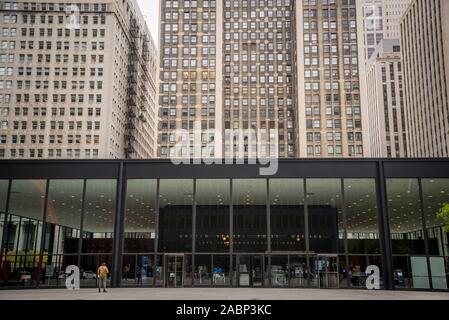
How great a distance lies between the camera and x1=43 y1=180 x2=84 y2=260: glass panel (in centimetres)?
3472

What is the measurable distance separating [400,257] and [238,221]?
1151 centimetres

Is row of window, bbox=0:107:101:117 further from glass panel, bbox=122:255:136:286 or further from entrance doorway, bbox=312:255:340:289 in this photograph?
entrance doorway, bbox=312:255:340:289

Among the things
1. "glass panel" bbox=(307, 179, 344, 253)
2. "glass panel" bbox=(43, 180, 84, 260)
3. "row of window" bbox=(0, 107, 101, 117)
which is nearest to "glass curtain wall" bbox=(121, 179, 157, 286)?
"glass panel" bbox=(43, 180, 84, 260)

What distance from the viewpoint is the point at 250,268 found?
34.3 meters

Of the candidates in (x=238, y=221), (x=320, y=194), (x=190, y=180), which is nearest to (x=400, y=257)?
(x=320, y=194)

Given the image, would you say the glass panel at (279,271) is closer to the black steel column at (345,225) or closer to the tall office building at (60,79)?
the black steel column at (345,225)

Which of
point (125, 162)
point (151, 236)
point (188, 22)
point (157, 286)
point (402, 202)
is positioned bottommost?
point (157, 286)

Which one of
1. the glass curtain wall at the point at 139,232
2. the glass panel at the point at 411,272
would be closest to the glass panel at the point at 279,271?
the glass panel at the point at 411,272

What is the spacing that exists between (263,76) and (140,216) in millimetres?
93359

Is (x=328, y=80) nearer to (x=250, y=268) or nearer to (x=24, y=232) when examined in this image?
(x=250, y=268)

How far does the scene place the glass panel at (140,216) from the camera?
34.6m

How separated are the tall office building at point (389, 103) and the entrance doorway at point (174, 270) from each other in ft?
450
